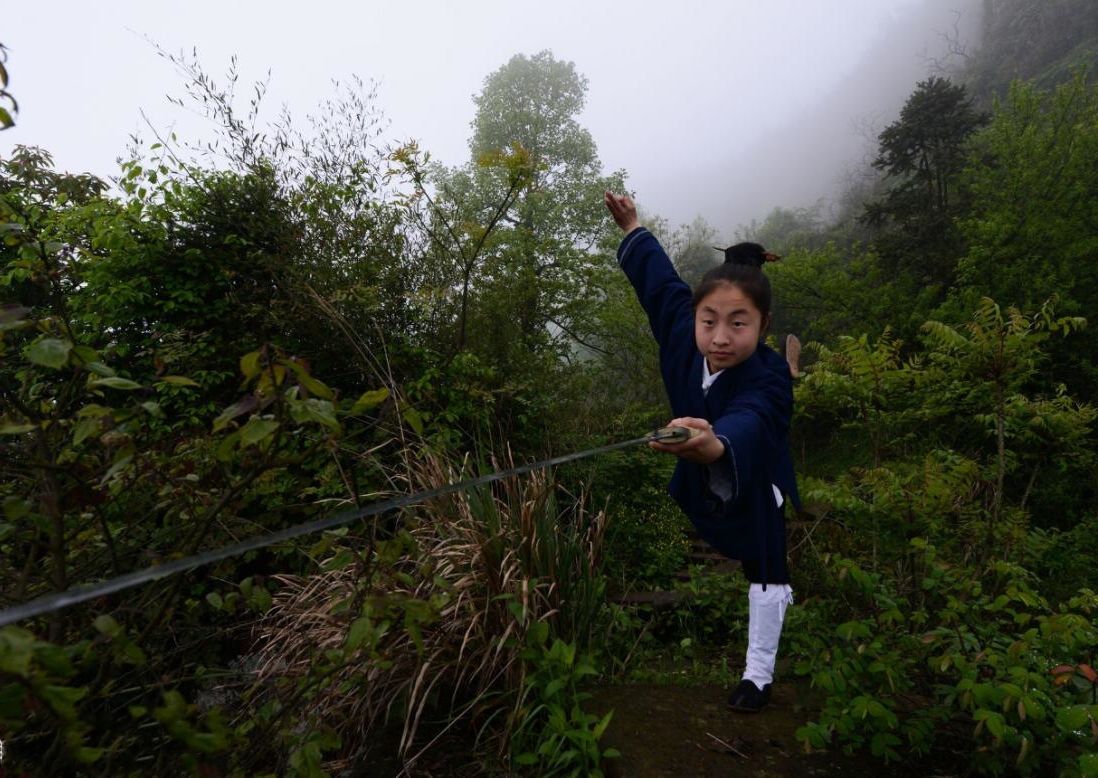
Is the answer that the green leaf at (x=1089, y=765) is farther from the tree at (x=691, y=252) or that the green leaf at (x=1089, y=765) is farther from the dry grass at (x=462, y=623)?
the tree at (x=691, y=252)

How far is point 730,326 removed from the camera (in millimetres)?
2113

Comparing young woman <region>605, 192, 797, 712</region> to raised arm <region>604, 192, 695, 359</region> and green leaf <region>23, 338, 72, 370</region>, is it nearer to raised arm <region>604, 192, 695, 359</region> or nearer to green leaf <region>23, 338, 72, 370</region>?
raised arm <region>604, 192, 695, 359</region>

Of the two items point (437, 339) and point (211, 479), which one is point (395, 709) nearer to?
point (211, 479)

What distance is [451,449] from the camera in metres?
3.86

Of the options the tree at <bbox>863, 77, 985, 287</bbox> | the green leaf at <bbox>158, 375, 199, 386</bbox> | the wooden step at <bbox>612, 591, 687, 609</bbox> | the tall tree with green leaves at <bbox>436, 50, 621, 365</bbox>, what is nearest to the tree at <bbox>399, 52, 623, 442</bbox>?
the tall tree with green leaves at <bbox>436, 50, 621, 365</bbox>

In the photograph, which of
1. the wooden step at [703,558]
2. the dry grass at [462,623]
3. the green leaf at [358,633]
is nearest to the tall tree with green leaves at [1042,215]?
the wooden step at [703,558]

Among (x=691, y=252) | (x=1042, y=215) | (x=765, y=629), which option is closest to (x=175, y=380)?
(x=765, y=629)

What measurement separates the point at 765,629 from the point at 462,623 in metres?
1.20

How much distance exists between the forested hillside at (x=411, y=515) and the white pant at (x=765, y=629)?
170 millimetres

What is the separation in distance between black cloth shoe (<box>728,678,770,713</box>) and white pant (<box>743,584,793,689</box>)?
0.03 metres

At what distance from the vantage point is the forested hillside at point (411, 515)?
1.15 meters

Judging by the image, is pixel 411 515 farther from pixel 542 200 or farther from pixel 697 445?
pixel 542 200

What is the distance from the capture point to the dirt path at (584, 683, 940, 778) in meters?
1.87

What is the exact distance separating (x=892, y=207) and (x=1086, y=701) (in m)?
17.3
